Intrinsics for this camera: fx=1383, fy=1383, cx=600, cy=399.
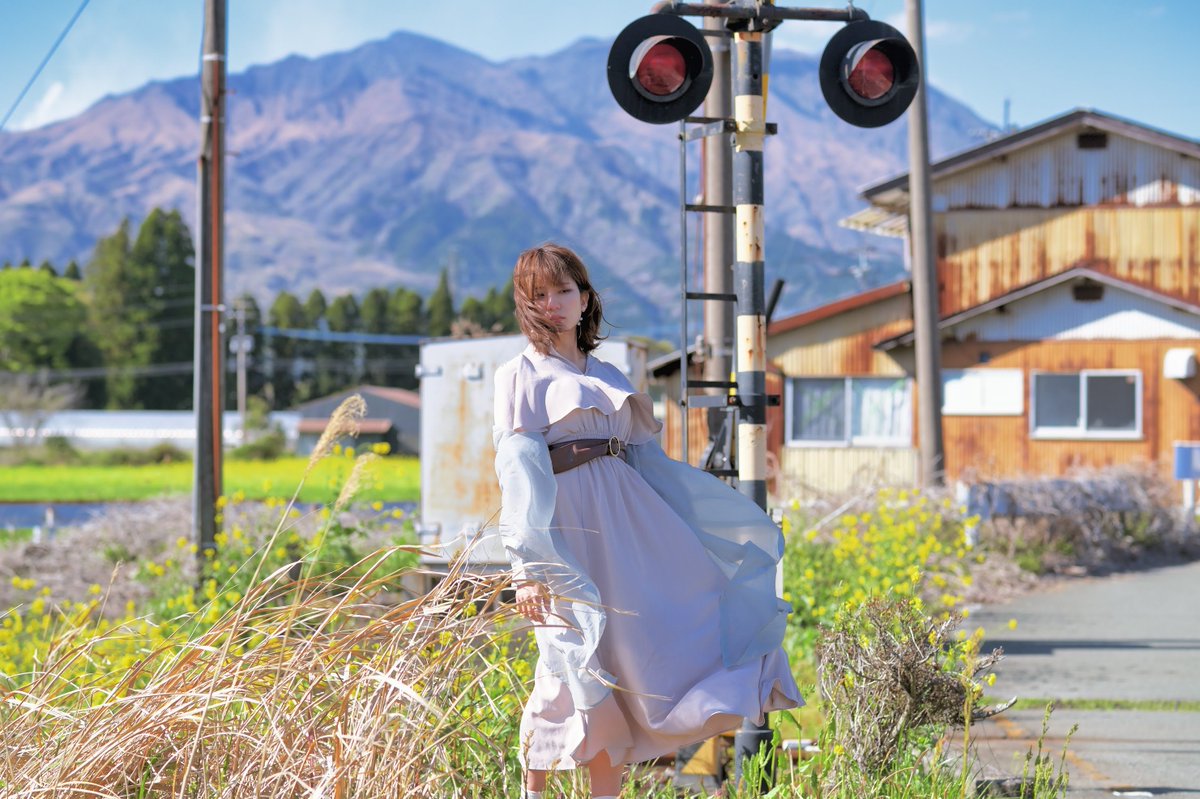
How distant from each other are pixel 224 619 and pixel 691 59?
9.29ft

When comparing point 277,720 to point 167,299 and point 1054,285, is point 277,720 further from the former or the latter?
point 167,299

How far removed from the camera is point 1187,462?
61.9ft

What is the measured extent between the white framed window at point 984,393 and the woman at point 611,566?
19146 mm

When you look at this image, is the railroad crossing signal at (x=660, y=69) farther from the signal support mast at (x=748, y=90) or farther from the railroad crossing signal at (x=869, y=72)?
the railroad crossing signal at (x=869, y=72)

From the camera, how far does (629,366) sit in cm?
1212

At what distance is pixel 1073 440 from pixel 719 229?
48.8 feet

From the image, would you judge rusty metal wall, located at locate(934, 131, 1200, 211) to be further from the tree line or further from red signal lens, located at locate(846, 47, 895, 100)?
the tree line

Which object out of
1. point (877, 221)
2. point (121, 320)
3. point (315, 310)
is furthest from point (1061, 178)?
point (315, 310)

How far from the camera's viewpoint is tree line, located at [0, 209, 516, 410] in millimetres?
90875

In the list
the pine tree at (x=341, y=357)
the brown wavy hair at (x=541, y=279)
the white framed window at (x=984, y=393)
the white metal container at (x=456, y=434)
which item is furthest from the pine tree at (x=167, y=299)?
the brown wavy hair at (x=541, y=279)

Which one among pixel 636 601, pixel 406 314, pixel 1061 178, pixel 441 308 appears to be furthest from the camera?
pixel 406 314

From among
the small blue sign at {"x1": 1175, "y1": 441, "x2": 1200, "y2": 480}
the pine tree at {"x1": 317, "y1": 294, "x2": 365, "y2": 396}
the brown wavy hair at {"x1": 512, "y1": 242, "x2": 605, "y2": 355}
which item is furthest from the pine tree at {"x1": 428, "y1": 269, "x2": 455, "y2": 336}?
the brown wavy hair at {"x1": 512, "y1": 242, "x2": 605, "y2": 355}

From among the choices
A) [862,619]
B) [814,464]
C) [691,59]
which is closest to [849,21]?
[691,59]

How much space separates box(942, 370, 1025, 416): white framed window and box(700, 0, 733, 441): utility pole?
45.4 ft
